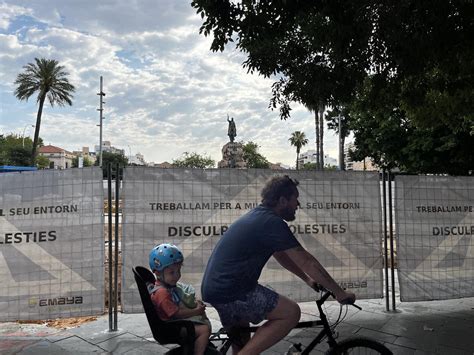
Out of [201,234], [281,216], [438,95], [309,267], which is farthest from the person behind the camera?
[438,95]

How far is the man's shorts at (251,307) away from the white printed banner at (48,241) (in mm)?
2530

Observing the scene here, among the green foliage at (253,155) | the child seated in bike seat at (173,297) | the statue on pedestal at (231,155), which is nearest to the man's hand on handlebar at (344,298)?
the child seated in bike seat at (173,297)

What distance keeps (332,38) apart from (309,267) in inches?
106

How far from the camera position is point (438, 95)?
6605mm

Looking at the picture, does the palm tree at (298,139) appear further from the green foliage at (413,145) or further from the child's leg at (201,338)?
the child's leg at (201,338)

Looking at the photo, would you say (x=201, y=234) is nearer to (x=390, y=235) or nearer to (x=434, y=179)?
Result: (x=390, y=235)

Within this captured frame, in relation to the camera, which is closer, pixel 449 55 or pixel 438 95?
pixel 449 55

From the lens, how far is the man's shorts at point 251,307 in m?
2.77

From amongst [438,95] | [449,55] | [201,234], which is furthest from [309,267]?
[438,95]

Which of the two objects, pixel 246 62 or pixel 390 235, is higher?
pixel 246 62

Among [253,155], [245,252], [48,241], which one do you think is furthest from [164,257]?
[253,155]

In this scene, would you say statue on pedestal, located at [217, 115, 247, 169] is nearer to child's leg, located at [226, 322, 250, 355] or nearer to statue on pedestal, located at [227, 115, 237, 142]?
statue on pedestal, located at [227, 115, 237, 142]

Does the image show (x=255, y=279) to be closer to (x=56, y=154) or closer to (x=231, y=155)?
(x=231, y=155)

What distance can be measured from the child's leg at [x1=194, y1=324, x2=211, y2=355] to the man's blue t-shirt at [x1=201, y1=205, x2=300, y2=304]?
0.19m
